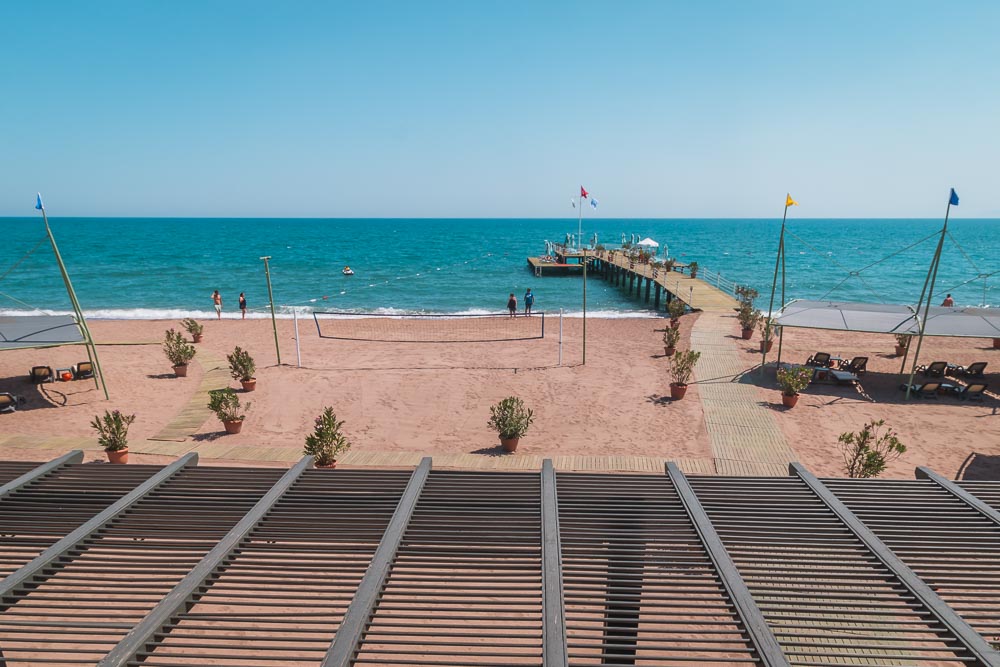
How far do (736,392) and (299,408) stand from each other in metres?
11.7

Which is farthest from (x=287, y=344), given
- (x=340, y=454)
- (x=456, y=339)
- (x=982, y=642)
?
(x=982, y=642)

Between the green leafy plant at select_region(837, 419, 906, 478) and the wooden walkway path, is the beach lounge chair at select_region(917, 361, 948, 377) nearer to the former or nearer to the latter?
the wooden walkway path

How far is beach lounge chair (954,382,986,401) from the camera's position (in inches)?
565

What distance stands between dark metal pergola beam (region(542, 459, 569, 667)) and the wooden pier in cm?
2321

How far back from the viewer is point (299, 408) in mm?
13898

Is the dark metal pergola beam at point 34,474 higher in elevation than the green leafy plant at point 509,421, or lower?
higher

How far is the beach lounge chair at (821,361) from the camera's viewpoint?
659 inches

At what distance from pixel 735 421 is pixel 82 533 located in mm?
12373

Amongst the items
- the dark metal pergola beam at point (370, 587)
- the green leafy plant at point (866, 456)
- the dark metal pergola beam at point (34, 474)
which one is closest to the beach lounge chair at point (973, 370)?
the green leafy plant at point (866, 456)

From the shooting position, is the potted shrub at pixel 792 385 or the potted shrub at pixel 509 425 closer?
the potted shrub at pixel 509 425

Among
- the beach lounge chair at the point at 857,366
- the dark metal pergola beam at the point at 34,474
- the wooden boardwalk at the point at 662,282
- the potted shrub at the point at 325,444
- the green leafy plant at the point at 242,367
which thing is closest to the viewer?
the dark metal pergola beam at the point at 34,474

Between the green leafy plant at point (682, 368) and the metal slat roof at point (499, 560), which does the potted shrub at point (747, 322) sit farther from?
the metal slat roof at point (499, 560)

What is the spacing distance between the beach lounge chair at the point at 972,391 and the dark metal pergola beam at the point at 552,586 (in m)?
14.9

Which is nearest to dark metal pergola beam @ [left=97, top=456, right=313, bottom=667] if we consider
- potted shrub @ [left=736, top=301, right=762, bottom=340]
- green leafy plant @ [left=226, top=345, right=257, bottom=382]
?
green leafy plant @ [left=226, top=345, right=257, bottom=382]
